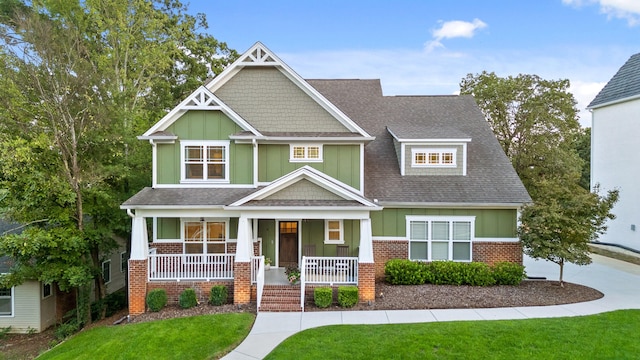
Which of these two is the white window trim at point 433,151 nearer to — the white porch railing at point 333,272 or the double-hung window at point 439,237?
the double-hung window at point 439,237

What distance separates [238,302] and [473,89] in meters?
25.9

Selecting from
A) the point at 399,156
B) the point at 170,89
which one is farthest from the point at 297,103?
the point at 170,89

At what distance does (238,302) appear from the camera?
1115 centimetres

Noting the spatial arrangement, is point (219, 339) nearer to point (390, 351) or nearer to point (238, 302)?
point (238, 302)

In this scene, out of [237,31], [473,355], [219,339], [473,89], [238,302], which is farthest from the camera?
[473,89]

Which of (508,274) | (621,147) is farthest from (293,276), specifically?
(621,147)

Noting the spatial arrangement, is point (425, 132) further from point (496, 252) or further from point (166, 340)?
point (166, 340)

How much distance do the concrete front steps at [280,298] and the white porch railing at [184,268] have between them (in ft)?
5.33

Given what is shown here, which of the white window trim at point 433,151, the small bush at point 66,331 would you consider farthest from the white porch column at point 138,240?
the white window trim at point 433,151

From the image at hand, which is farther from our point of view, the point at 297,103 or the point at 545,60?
the point at 545,60

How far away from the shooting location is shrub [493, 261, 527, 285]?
12477 millimetres

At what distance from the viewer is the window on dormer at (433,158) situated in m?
14.5

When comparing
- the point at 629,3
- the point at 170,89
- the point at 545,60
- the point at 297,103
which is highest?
the point at 629,3

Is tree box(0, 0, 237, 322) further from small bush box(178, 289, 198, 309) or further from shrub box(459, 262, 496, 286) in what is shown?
shrub box(459, 262, 496, 286)
